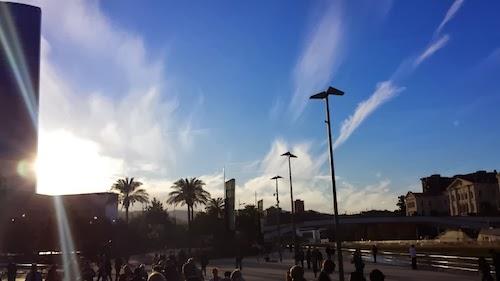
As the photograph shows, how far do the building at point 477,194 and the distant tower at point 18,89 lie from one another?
276 feet

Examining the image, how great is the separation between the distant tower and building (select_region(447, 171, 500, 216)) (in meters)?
84.1

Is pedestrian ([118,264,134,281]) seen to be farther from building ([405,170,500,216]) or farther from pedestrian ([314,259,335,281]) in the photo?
building ([405,170,500,216])

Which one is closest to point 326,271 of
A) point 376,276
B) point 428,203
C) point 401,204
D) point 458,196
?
point 376,276

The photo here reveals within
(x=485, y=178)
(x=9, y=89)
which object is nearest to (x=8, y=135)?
(x=9, y=89)

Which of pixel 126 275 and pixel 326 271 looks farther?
pixel 126 275

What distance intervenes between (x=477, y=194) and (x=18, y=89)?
90.1 m

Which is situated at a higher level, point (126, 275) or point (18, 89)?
point (18, 89)

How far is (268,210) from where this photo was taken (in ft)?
505

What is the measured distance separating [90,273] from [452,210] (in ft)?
401

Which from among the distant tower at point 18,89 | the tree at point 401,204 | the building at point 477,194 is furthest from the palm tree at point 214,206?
the tree at point 401,204

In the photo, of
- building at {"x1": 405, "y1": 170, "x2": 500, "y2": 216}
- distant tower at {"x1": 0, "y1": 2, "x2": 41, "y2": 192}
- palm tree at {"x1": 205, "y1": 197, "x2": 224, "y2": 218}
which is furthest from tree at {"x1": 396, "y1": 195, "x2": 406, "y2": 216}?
distant tower at {"x1": 0, "y1": 2, "x2": 41, "y2": 192}

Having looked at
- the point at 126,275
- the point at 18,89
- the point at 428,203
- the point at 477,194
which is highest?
the point at 18,89

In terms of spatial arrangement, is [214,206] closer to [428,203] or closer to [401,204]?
[428,203]

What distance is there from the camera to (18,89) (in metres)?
64.2
